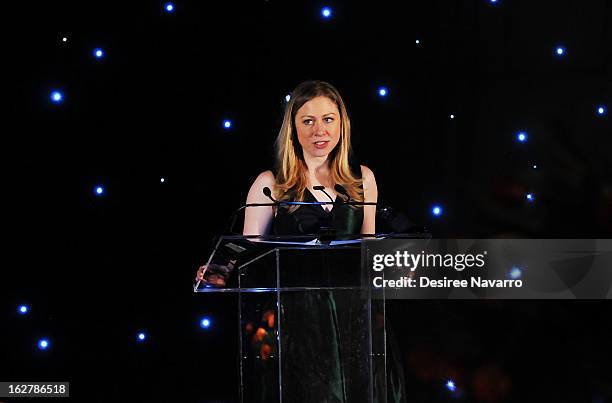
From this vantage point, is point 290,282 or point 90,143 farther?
point 90,143

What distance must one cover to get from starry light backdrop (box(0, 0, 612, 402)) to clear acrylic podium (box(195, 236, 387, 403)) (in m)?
1.53

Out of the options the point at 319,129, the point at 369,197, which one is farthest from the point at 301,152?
the point at 369,197

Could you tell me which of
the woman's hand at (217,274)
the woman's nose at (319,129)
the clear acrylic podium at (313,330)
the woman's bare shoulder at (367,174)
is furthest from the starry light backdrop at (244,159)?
the clear acrylic podium at (313,330)

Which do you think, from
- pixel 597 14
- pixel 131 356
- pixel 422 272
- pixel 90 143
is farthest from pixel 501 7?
pixel 131 356

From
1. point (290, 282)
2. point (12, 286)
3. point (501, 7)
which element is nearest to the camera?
point (290, 282)

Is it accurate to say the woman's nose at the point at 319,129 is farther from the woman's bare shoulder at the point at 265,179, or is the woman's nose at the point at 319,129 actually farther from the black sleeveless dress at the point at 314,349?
the black sleeveless dress at the point at 314,349

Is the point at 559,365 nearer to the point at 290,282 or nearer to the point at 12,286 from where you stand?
the point at 290,282

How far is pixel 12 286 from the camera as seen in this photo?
4.05 meters

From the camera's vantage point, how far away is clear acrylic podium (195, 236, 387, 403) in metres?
2.53

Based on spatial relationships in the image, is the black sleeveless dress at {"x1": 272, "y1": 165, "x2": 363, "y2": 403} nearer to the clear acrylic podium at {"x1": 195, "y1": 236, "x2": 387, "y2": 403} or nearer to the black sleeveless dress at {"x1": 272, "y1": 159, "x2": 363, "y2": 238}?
the clear acrylic podium at {"x1": 195, "y1": 236, "x2": 387, "y2": 403}

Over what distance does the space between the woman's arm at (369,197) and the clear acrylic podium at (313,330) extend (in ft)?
4.72

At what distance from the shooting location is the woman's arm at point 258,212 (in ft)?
12.9

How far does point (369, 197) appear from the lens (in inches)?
163

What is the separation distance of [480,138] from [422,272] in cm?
74
